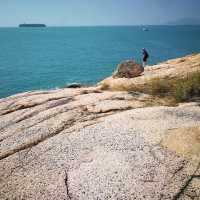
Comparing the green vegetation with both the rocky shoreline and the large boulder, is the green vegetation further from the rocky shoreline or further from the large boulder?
the large boulder

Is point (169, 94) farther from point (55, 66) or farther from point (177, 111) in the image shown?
point (55, 66)

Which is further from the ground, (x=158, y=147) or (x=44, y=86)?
(x=158, y=147)

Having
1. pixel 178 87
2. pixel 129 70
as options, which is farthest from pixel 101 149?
pixel 129 70

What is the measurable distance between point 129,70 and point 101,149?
15.3 m

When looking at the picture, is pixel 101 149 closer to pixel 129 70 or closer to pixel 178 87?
pixel 178 87

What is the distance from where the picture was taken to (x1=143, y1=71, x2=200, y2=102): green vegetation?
1855 cm

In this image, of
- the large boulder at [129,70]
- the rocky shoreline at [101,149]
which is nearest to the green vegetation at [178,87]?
the rocky shoreline at [101,149]

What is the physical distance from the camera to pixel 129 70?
26188 millimetres

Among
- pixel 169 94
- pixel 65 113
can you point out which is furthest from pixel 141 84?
pixel 65 113

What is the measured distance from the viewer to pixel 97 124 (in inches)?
558

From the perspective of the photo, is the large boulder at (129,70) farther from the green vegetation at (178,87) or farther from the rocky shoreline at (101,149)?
the rocky shoreline at (101,149)

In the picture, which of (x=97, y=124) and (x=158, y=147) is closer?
(x=158, y=147)

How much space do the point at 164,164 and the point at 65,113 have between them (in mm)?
6846

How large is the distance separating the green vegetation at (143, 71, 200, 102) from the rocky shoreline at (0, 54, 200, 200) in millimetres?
1442
